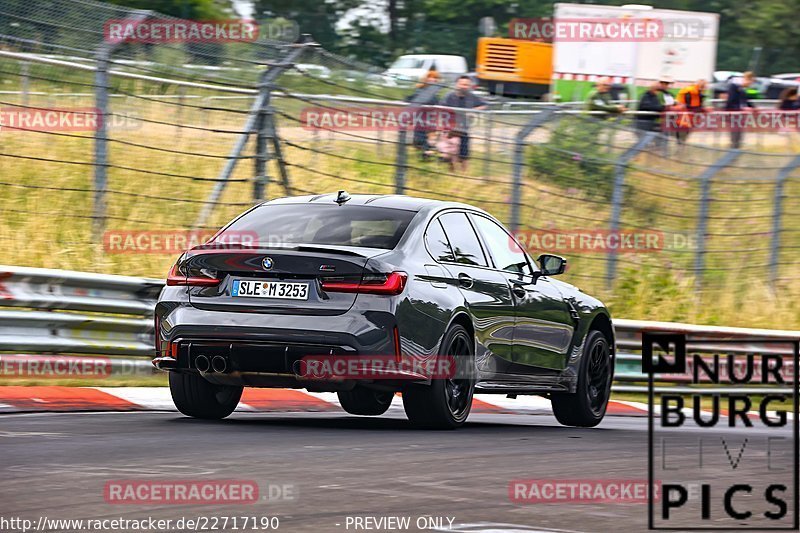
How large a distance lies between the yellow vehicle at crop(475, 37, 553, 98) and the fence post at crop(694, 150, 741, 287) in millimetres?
28102

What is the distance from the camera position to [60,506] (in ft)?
19.8

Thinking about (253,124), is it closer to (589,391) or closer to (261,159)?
(261,159)

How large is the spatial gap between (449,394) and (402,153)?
21.4ft

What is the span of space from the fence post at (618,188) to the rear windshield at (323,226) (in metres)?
8.45

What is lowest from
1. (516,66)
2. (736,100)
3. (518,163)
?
(516,66)

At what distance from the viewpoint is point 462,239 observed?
1015cm

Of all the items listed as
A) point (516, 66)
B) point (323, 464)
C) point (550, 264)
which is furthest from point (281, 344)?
point (516, 66)

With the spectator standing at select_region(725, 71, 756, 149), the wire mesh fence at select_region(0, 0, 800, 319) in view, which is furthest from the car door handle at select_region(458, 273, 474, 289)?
the spectator standing at select_region(725, 71, 756, 149)

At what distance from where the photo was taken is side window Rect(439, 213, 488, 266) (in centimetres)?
998

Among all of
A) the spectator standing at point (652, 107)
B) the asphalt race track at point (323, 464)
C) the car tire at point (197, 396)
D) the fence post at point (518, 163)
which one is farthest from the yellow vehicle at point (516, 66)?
the car tire at point (197, 396)

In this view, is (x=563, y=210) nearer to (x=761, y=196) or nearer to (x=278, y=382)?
(x=761, y=196)

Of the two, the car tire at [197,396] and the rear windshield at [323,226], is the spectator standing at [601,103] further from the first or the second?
the car tire at [197,396]

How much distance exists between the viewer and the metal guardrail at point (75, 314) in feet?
38.3

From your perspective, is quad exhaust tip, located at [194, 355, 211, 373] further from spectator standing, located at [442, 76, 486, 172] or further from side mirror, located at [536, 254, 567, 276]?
spectator standing, located at [442, 76, 486, 172]
